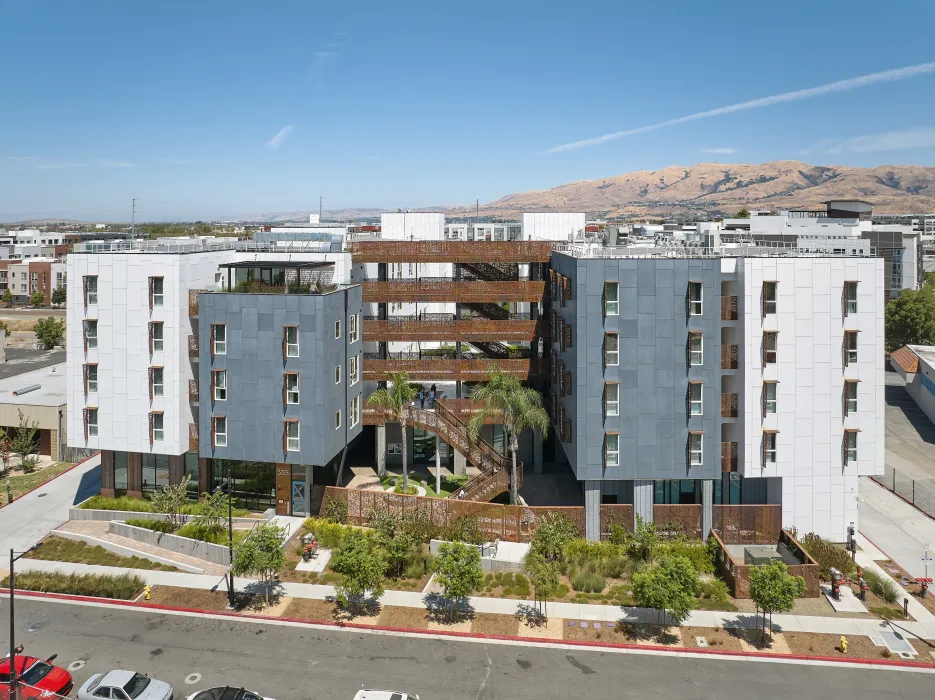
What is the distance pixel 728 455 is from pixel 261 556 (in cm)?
2853

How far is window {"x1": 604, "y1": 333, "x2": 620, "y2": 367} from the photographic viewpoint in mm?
45000

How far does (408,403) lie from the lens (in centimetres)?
5359

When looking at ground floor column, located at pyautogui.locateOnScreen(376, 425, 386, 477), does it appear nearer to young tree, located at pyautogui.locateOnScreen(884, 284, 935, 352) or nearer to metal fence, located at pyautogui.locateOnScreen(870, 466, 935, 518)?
metal fence, located at pyautogui.locateOnScreen(870, 466, 935, 518)

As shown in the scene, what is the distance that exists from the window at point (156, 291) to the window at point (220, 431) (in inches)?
340

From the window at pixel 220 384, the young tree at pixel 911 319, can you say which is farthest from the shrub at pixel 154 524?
the young tree at pixel 911 319

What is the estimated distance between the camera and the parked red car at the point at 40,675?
3070 cm

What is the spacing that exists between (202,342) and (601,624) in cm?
2985

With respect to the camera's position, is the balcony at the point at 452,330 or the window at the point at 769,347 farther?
the balcony at the point at 452,330

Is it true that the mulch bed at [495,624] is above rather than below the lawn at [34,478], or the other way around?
below

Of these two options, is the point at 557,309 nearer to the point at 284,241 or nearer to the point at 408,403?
the point at 408,403

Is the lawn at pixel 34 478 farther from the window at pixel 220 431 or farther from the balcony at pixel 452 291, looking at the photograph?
the balcony at pixel 452 291

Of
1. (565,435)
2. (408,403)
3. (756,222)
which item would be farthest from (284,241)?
(756,222)

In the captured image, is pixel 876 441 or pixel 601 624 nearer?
pixel 601 624

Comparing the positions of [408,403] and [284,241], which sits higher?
[284,241]
